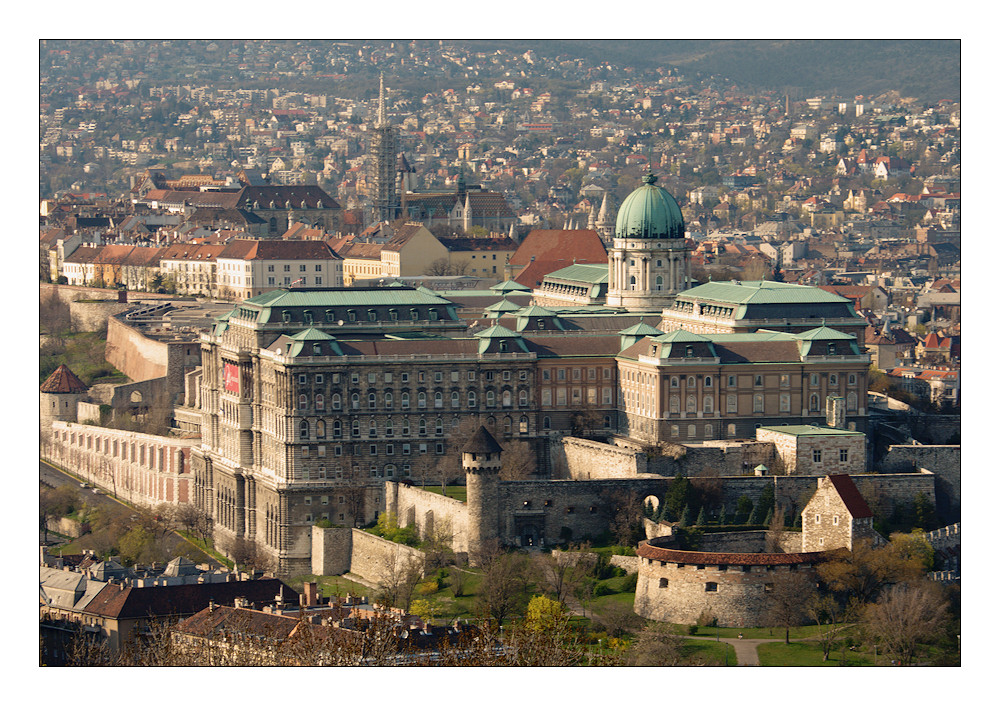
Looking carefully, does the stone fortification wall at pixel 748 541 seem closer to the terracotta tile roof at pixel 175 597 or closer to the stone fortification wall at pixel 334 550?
the terracotta tile roof at pixel 175 597

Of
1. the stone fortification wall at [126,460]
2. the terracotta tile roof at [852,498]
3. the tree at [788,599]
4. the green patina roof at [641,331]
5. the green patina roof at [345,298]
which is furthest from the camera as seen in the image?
the stone fortification wall at [126,460]

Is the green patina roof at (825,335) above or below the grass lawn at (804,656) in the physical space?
above

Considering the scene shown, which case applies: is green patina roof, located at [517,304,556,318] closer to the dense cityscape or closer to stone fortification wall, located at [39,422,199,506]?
the dense cityscape

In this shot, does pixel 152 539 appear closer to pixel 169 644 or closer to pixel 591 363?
pixel 591 363

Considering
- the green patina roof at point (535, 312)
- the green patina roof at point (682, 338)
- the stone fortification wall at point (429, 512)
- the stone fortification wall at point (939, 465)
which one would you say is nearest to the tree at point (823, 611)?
the stone fortification wall at point (939, 465)

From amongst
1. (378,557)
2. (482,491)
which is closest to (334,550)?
(378,557)
